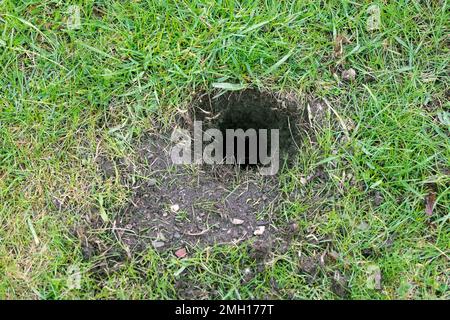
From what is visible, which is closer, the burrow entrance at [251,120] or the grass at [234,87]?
the grass at [234,87]

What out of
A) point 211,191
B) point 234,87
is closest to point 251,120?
point 234,87

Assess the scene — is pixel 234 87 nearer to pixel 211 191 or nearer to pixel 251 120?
pixel 251 120

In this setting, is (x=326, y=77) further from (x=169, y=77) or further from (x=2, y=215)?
(x=2, y=215)

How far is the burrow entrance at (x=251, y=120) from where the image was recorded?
243 cm

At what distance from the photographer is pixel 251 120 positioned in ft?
8.08

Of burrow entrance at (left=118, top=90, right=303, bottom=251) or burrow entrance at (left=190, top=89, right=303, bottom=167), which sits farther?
burrow entrance at (left=190, top=89, right=303, bottom=167)

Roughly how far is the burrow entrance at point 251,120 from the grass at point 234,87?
2.9 inches

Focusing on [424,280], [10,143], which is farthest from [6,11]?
[424,280]

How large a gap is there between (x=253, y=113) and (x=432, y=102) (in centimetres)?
85

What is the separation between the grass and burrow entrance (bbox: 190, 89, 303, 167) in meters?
0.07

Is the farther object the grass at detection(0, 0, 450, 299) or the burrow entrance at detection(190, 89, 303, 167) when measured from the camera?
the burrow entrance at detection(190, 89, 303, 167)

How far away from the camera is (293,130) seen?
7.93 feet

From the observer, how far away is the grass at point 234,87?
89.7 inches

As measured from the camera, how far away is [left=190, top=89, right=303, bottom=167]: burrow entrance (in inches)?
95.6
